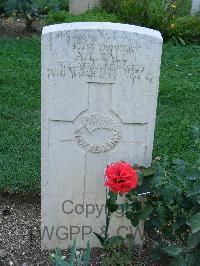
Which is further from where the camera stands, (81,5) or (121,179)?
(81,5)

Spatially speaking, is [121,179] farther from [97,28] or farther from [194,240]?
[97,28]

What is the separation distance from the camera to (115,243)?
3.32m

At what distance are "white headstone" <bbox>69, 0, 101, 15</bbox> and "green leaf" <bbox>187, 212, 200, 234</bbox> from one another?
6.27 metres

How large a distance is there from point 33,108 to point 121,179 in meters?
2.73

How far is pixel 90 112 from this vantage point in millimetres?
3074

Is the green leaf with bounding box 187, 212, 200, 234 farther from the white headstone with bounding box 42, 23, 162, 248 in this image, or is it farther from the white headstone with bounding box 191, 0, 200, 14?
the white headstone with bounding box 191, 0, 200, 14

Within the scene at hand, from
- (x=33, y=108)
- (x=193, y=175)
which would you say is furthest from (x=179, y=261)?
(x=33, y=108)

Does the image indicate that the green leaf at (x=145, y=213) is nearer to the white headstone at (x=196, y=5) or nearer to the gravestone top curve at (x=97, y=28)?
the gravestone top curve at (x=97, y=28)

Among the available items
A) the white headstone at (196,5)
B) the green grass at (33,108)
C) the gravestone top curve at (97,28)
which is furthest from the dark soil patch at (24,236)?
the white headstone at (196,5)

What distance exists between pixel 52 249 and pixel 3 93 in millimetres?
2617

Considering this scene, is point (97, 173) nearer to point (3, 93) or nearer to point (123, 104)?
point (123, 104)

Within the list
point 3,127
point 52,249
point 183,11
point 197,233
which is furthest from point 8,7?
point 197,233

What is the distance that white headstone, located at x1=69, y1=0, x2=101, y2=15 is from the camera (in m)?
8.57

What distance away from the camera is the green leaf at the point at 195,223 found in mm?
2723
